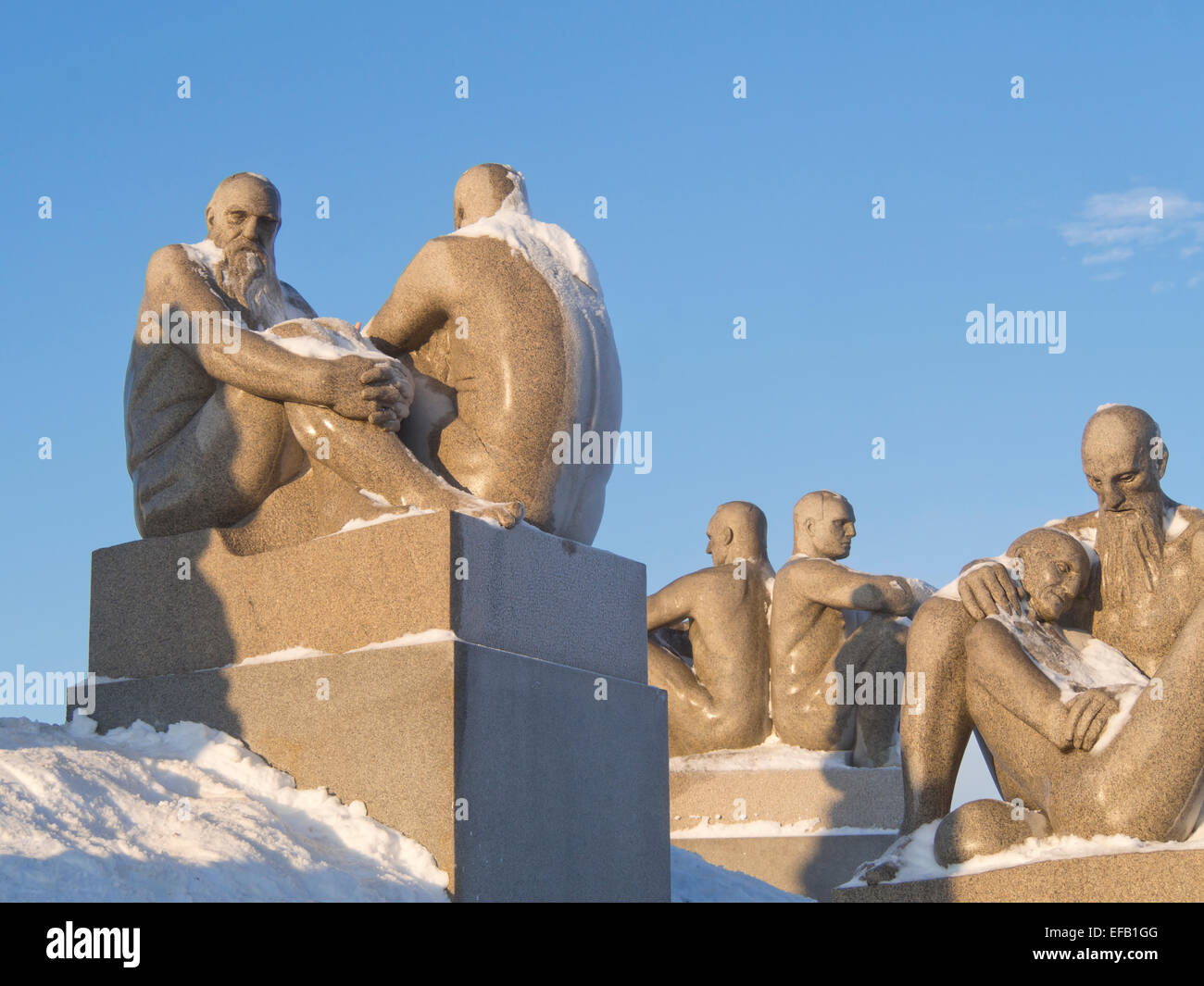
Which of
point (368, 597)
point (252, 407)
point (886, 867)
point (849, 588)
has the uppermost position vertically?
point (252, 407)

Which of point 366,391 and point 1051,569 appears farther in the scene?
point 1051,569

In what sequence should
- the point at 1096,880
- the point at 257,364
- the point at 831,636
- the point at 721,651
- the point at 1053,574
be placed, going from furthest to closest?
1. the point at 721,651
2. the point at 831,636
3. the point at 1053,574
4. the point at 257,364
5. the point at 1096,880

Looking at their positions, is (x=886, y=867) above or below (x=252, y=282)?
below

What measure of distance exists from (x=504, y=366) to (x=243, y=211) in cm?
145

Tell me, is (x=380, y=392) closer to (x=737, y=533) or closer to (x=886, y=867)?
(x=886, y=867)

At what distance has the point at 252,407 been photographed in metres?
6.19

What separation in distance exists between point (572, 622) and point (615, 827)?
2.55 feet

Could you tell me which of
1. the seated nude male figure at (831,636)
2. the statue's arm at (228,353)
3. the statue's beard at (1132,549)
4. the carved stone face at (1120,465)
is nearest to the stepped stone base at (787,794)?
the seated nude male figure at (831,636)

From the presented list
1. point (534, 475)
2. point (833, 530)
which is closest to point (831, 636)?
point (833, 530)

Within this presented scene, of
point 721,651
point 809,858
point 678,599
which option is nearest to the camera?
point 809,858

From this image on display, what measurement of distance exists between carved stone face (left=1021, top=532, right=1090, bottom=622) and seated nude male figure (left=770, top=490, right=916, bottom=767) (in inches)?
131
